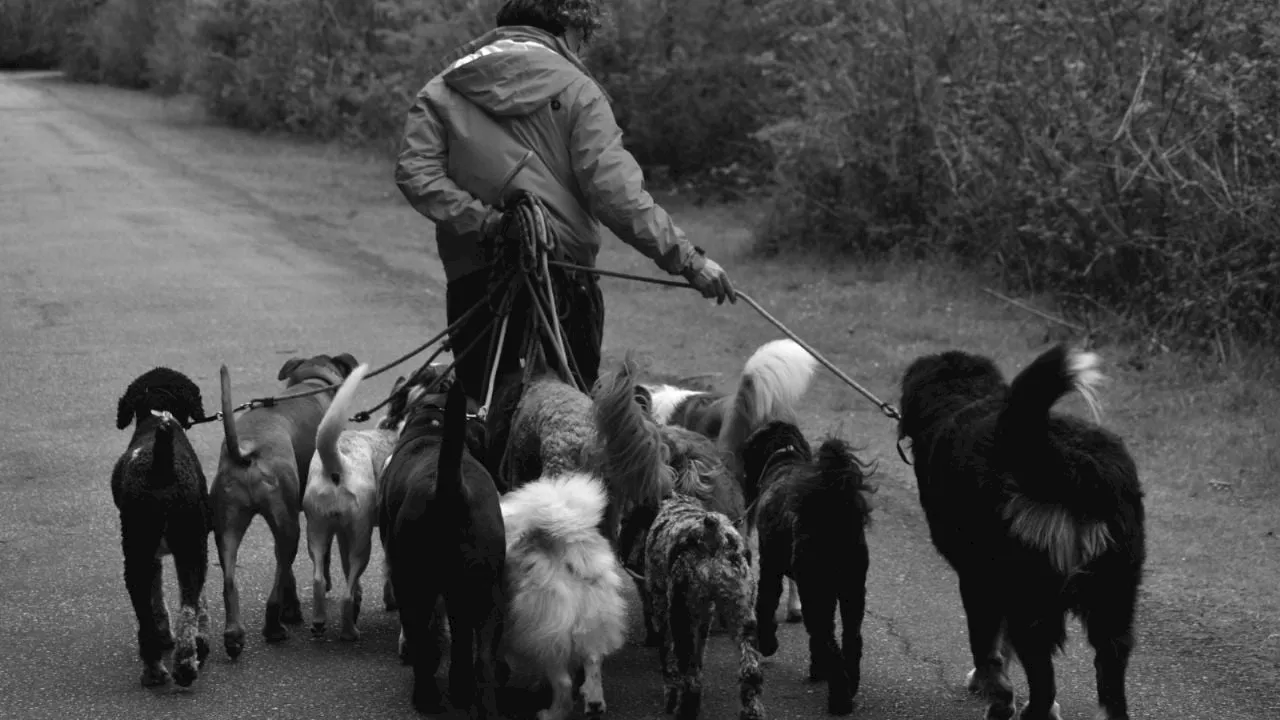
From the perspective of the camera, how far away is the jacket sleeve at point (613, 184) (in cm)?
625

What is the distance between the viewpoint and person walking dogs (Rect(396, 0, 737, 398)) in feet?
20.3

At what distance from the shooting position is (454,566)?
5090mm

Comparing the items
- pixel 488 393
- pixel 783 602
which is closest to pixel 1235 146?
pixel 783 602

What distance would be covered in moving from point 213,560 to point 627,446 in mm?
2641

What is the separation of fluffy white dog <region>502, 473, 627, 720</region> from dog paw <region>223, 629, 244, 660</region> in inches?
49.3

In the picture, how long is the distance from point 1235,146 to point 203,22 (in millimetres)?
26217

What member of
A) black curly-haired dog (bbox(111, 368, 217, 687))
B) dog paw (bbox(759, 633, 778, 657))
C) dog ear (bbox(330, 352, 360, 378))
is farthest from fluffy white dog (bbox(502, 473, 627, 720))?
dog ear (bbox(330, 352, 360, 378))

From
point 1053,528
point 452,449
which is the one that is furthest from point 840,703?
point 452,449

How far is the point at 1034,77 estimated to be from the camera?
512 inches

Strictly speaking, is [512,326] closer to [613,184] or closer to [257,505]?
[613,184]

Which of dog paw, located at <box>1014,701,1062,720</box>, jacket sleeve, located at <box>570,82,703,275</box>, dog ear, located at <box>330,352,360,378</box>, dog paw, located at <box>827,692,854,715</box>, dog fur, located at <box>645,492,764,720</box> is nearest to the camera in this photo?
dog paw, located at <box>1014,701,1062,720</box>

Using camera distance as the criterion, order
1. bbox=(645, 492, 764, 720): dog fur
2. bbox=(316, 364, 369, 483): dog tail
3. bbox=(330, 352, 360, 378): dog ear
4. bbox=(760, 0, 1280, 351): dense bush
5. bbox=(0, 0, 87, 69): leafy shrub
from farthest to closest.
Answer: bbox=(0, 0, 87, 69): leafy shrub < bbox=(760, 0, 1280, 351): dense bush < bbox=(330, 352, 360, 378): dog ear < bbox=(316, 364, 369, 483): dog tail < bbox=(645, 492, 764, 720): dog fur

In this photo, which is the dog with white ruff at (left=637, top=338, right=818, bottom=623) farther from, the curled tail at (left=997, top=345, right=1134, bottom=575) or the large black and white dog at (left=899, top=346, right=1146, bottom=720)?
the curled tail at (left=997, top=345, right=1134, bottom=575)

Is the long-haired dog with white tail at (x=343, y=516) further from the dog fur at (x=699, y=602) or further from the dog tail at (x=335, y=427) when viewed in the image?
the dog fur at (x=699, y=602)
